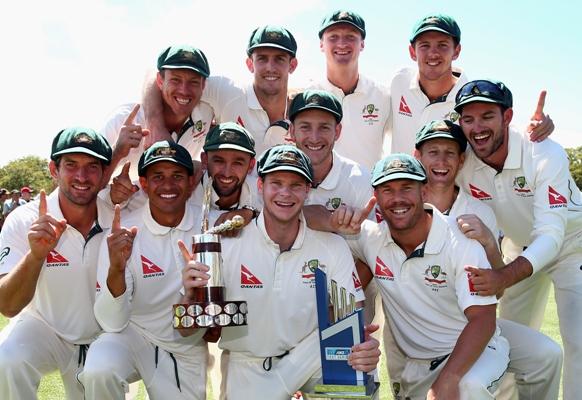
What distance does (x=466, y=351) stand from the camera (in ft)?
14.0

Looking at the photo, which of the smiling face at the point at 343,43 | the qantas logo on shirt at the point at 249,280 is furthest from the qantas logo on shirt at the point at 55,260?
the smiling face at the point at 343,43

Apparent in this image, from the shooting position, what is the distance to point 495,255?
4.79m

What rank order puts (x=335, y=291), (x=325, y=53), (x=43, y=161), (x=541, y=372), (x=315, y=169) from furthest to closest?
1. (x=43, y=161)
2. (x=325, y=53)
3. (x=315, y=169)
4. (x=541, y=372)
5. (x=335, y=291)

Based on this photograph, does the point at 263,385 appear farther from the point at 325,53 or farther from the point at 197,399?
the point at 325,53

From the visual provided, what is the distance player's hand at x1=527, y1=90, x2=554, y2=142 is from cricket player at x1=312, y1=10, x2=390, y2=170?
149 centimetres

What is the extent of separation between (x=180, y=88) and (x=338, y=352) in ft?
9.28

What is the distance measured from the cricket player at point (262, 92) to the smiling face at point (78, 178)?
49.1 inches

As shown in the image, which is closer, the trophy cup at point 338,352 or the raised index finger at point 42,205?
the trophy cup at point 338,352

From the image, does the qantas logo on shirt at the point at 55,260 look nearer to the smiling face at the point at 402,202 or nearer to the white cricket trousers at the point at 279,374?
the white cricket trousers at the point at 279,374

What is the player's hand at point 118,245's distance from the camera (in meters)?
4.38

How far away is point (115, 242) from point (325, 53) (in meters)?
3.21

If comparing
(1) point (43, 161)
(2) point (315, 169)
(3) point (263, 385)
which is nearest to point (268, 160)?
(2) point (315, 169)

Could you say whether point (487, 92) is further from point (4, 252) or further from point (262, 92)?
point (4, 252)

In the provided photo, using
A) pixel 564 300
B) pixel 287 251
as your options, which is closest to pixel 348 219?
pixel 287 251
